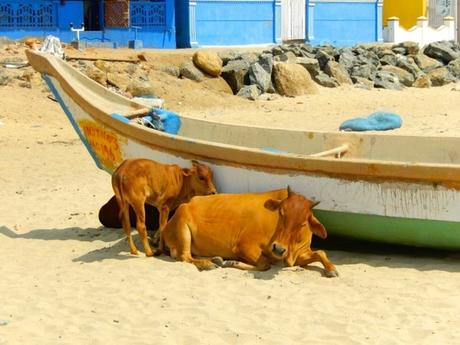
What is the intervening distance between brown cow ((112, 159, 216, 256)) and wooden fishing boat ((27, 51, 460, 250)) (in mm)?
213

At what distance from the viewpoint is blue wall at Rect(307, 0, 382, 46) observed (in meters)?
31.5

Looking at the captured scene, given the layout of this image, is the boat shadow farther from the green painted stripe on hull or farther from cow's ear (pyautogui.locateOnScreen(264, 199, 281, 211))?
cow's ear (pyautogui.locateOnScreen(264, 199, 281, 211))

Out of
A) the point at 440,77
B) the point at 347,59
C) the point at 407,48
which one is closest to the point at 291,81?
the point at 347,59

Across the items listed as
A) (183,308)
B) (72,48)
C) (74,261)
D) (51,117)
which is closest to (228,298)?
(183,308)

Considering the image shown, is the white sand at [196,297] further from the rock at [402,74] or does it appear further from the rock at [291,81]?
the rock at [402,74]

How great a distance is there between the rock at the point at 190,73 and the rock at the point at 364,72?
17.8ft

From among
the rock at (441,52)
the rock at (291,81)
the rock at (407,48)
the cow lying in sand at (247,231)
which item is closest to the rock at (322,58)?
the rock at (291,81)

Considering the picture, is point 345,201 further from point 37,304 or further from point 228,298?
point 37,304

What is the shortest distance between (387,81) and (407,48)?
4.56 metres

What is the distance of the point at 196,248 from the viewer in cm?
809

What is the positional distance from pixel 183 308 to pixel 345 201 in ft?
6.13

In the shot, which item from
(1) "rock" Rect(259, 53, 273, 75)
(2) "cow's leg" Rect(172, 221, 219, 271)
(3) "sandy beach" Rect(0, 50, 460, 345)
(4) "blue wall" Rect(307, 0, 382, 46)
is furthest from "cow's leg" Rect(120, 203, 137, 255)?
(4) "blue wall" Rect(307, 0, 382, 46)

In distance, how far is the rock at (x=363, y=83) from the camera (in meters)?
26.7

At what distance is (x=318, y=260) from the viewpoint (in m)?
7.68
